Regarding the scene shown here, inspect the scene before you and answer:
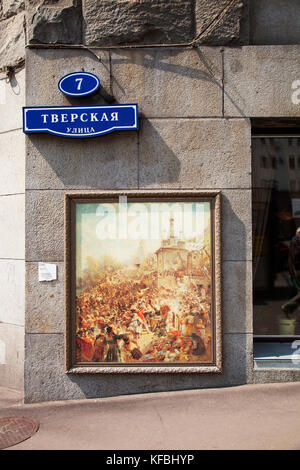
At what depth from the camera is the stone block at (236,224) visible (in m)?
5.96

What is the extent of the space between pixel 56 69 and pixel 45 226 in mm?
2308

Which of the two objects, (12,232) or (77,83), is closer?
(77,83)

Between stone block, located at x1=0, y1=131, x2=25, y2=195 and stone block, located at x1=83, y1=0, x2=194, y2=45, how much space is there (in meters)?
1.84

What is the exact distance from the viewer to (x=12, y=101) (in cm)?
657

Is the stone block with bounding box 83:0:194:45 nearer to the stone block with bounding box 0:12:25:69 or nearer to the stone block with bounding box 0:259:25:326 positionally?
the stone block with bounding box 0:12:25:69

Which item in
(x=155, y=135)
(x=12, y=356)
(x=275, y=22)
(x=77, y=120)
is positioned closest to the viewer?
(x=77, y=120)

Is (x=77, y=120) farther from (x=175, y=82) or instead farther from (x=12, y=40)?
(x=12, y=40)

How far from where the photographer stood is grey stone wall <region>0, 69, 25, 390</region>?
6359 millimetres

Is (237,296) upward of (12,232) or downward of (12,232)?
downward

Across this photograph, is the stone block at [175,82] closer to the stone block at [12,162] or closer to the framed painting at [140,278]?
the framed painting at [140,278]

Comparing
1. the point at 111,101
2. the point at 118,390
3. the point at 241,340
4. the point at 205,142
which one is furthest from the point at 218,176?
the point at 118,390

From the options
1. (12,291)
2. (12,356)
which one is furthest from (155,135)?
(12,356)

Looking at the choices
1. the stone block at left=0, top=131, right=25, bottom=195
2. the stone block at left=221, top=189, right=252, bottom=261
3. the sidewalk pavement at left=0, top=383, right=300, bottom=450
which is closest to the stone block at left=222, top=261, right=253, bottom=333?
the stone block at left=221, top=189, right=252, bottom=261
